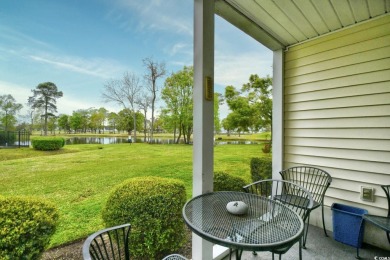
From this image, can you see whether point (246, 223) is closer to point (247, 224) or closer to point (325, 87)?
point (247, 224)

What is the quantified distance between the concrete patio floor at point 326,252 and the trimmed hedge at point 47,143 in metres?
1.86

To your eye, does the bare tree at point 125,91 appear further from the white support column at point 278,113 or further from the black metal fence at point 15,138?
the white support column at point 278,113

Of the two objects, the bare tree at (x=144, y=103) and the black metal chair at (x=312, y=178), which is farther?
the bare tree at (x=144, y=103)

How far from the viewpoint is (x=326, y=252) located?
186 centimetres

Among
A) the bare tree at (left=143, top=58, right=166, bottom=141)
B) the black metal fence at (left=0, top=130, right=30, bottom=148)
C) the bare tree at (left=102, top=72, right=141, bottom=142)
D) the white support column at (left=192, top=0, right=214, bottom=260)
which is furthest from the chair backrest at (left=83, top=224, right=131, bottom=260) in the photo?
A: the bare tree at (left=143, top=58, right=166, bottom=141)

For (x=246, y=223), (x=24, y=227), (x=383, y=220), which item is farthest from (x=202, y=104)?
(x=383, y=220)

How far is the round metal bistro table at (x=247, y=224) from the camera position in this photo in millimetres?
831

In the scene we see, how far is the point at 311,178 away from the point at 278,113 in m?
0.93

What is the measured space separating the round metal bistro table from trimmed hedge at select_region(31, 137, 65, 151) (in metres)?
1.42

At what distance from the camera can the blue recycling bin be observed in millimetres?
1842

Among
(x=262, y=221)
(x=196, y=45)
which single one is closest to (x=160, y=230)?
(x=262, y=221)

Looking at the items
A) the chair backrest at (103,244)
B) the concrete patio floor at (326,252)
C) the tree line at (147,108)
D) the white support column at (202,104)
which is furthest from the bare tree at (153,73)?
the concrete patio floor at (326,252)

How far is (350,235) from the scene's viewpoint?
1.90 meters

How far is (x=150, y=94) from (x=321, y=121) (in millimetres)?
2269
